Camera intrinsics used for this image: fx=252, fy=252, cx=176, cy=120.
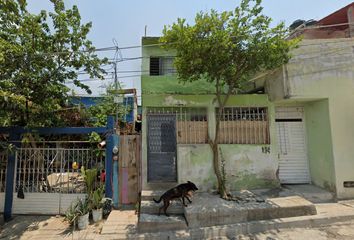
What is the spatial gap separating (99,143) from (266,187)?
5.37m

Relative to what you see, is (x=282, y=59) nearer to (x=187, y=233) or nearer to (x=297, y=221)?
(x=297, y=221)

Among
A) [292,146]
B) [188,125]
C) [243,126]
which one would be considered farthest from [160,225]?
[292,146]

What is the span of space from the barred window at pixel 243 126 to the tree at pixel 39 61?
14.8 ft

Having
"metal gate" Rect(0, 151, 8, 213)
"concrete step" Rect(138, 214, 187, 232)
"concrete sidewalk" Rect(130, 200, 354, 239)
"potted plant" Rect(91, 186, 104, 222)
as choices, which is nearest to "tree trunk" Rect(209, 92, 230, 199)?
"concrete sidewalk" Rect(130, 200, 354, 239)

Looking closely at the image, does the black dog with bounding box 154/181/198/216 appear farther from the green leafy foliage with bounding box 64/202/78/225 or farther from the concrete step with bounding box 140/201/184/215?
the green leafy foliage with bounding box 64/202/78/225

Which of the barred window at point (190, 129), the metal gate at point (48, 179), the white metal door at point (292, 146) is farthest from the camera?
the white metal door at point (292, 146)

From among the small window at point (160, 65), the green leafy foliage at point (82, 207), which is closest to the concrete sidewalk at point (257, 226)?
the green leafy foliage at point (82, 207)

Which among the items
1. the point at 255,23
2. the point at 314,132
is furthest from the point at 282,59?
the point at 314,132

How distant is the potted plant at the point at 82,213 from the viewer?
20.5 ft

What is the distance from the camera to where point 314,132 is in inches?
330

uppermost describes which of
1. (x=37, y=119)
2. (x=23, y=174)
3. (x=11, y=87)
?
(x=11, y=87)

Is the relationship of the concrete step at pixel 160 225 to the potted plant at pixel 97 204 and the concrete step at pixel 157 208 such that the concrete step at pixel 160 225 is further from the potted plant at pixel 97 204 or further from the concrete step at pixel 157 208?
the potted plant at pixel 97 204

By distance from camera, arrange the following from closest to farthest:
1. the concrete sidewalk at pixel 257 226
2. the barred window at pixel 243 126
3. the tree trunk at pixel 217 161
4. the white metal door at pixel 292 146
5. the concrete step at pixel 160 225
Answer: the concrete sidewalk at pixel 257 226 → the concrete step at pixel 160 225 → the tree trunk at pixel 217 161 → the barred window at pixel 243 126 → the white metal door at pixel 292 146

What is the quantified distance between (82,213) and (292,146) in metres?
6.94
